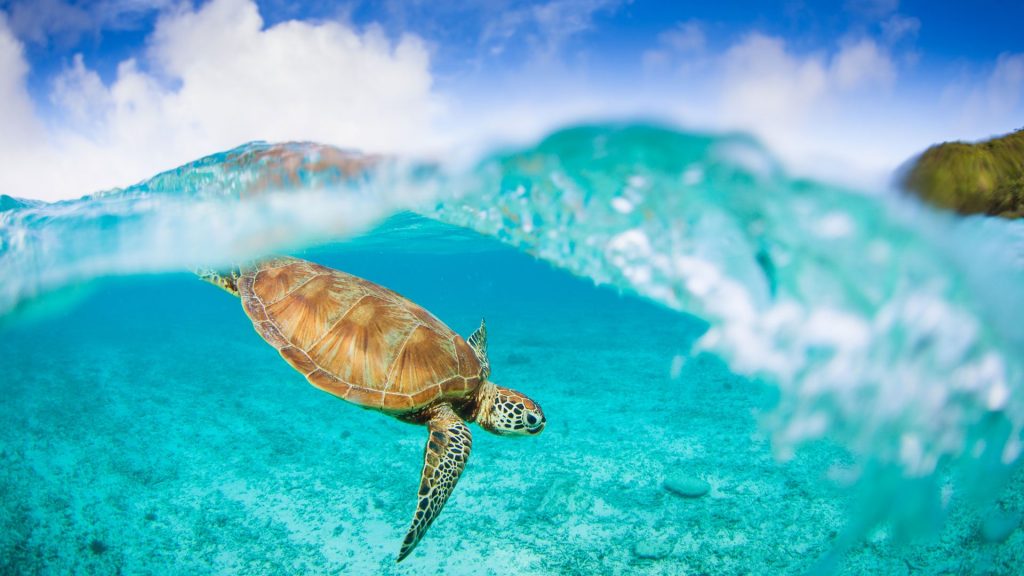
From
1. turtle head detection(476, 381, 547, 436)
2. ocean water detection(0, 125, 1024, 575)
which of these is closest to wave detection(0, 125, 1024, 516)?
ocean water detection(0, 125, 1024, 575)

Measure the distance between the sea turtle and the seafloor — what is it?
1.79m

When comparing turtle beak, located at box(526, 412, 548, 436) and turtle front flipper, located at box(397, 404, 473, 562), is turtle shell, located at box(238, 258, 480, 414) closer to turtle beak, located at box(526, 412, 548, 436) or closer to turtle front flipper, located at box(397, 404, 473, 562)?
turtle front flipper, located at box(397, 404, 473, 562)

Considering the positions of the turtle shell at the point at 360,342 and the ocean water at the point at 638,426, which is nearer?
the turtle shell at the point at 360,342

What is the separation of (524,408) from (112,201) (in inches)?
480

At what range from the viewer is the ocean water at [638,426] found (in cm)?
→ 496

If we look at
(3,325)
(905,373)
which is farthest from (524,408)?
(3,325)

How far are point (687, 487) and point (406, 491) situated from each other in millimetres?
4472

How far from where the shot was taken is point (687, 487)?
6.40 m

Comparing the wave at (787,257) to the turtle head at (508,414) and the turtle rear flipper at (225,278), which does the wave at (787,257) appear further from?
the turtle head at (508,414)

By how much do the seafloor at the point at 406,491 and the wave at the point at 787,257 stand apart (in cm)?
108

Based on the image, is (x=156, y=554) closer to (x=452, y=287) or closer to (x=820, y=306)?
(x=820, y=306)

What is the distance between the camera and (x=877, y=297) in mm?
4887

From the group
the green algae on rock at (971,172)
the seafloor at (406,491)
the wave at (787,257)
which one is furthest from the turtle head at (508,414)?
the green algae on rock at (971,172)

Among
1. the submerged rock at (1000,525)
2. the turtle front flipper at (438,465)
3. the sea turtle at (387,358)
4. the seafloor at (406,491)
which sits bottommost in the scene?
the seafloor at (406,491)
